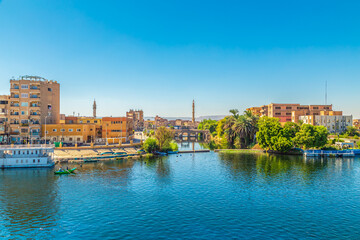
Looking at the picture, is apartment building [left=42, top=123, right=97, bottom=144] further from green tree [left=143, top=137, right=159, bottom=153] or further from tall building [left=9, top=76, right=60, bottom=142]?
green tree [left=143, top=137, right=159, bottom=153]

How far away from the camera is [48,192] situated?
154 ft

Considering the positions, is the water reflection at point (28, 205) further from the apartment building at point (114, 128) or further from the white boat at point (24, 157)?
the apartment building at point (114, 128)

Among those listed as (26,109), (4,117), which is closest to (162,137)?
(26,109)

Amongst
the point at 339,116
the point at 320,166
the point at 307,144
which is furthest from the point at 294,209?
the point at 339,116

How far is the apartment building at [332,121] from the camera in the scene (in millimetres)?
132850

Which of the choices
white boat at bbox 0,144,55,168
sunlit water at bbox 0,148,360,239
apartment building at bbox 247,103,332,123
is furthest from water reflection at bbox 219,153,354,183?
apartment building at bbox 247,103,332,123

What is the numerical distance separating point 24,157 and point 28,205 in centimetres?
3498

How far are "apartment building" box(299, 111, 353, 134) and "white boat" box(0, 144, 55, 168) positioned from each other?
122362 mm

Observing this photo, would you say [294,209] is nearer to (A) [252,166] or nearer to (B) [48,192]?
(A) [252,166]

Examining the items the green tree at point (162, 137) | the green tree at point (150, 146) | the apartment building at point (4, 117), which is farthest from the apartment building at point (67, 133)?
the green tree at point (162, 137)

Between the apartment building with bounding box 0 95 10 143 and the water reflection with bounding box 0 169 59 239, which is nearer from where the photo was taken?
the water reflection with bounding box 0 169 59 239

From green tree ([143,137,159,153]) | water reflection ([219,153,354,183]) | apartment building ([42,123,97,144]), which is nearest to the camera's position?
water reflection ([219,153,354,183])

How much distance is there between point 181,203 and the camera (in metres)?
41.8

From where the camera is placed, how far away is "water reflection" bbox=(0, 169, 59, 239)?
32.5 meters
